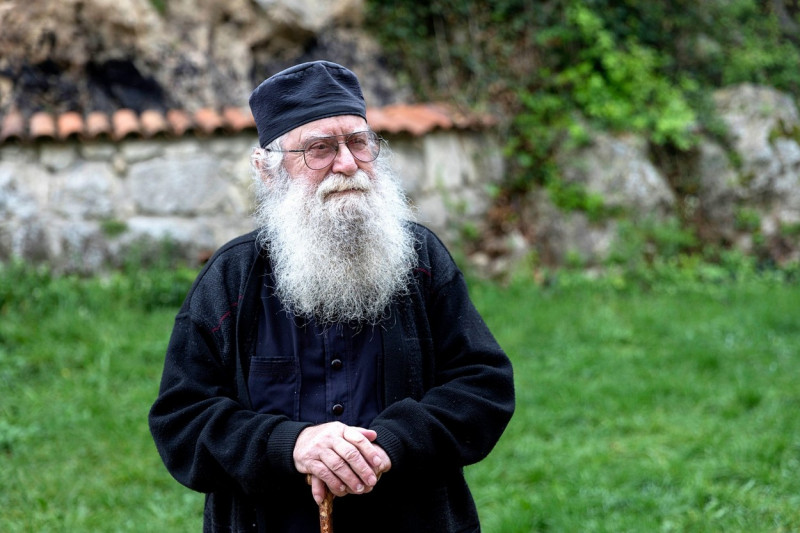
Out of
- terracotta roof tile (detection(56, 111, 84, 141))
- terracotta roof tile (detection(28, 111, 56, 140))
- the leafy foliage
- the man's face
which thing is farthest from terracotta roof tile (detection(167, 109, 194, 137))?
the man's face

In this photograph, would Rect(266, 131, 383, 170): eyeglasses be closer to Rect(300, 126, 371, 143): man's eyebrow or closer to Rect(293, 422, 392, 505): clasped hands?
Rect(300, 126, 371, 143): man's eyebrow

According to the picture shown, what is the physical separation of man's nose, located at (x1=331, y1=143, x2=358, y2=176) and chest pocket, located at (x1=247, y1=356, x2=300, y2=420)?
1.64 ft

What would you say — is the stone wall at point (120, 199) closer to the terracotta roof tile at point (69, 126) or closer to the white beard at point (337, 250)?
the terracotta roof tile at point (69, 126)

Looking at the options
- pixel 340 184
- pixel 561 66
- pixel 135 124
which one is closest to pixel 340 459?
pixel 340 184

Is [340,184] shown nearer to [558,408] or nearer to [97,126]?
[558,408]

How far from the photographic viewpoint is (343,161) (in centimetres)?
212

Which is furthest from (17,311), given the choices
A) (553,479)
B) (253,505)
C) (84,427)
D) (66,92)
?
(253,505)

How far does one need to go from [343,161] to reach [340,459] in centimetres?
75

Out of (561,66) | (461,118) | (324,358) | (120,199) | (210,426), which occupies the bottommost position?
(210,426)

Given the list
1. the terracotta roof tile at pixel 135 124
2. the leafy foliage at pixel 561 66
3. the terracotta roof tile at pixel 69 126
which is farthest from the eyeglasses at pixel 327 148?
the leafy foliage at pixel 561 66

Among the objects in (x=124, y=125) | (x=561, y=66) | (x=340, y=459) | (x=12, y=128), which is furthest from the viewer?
(x=561, y=66)

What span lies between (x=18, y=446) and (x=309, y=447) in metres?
2.97

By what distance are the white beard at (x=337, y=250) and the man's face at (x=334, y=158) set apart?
20 millimetres

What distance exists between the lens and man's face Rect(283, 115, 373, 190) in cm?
210
